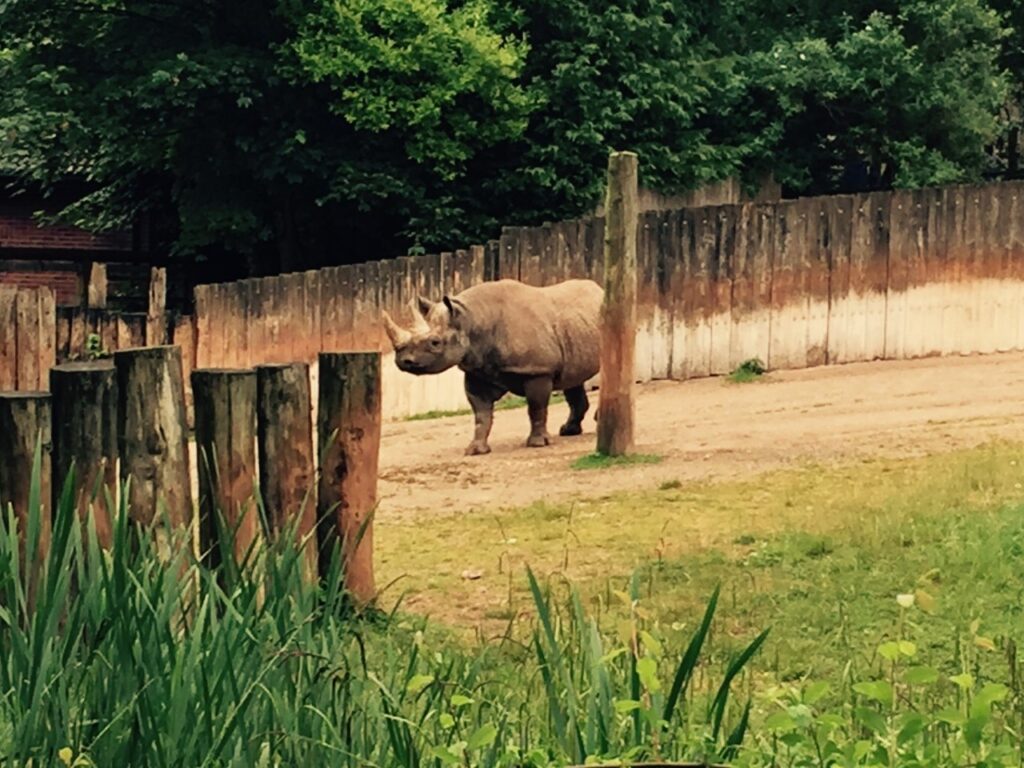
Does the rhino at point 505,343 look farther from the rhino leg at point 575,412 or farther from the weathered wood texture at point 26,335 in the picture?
the weathered wood texture at point 26,335

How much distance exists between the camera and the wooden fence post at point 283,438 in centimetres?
635

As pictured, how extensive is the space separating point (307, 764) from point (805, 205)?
14.5 meters

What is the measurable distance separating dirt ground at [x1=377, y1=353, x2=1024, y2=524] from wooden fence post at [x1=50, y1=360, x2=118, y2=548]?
4571 mm

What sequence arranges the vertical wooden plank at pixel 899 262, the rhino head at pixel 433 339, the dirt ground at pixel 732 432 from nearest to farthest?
the dirt ground at pixel 732 432 → the rhino head at pixel 433 339 → the vertical wooden plank at pixel 899 262

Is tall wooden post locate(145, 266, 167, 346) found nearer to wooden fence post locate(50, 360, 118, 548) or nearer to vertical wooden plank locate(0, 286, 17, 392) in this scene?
vertical wooden plank locate(0, 286, 17, 392)

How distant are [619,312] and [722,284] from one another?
5919 millimetres

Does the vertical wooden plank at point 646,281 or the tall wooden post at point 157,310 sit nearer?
the tall wooden post at point 157,310

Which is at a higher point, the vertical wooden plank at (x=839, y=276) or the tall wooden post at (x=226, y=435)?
the vertical wooden plank at (x=839, y=276)

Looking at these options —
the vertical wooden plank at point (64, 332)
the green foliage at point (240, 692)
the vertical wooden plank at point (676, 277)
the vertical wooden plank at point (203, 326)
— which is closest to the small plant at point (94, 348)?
the vertical wooden plank at point (64, 332)

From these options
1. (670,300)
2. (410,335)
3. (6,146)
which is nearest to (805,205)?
(670,300)

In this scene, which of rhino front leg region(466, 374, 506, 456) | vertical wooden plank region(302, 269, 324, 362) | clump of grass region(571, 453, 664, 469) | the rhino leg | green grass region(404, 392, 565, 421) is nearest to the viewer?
clump of grass region(571, 453, 664, 469)

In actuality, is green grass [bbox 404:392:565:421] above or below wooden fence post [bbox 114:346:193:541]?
below

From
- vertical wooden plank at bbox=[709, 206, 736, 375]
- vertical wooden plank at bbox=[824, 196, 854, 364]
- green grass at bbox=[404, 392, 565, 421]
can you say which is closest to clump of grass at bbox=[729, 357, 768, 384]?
vertical wooden plank at bbox=[709, 206, 736, 375]

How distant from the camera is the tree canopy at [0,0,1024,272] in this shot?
2161 centimetres
